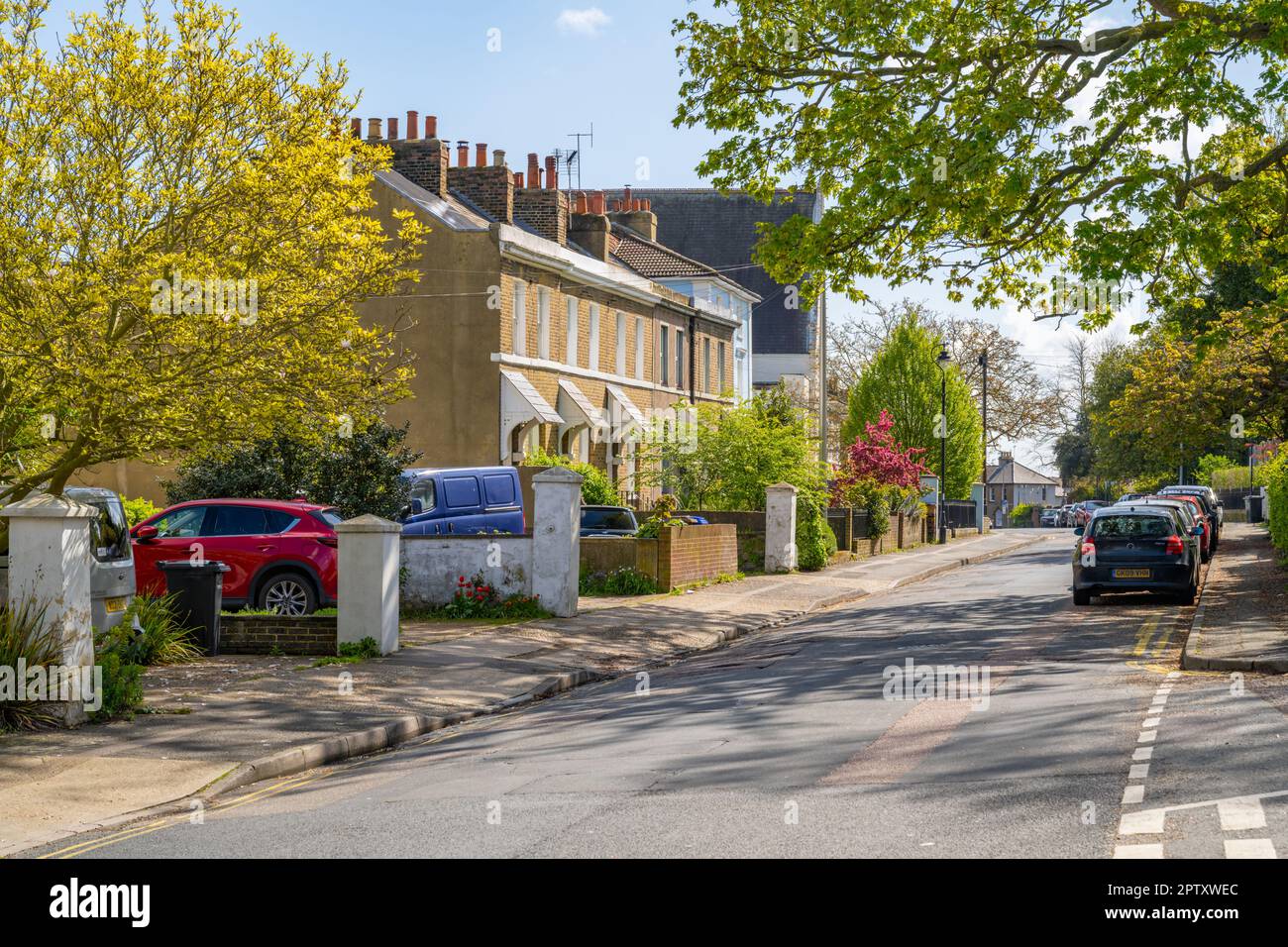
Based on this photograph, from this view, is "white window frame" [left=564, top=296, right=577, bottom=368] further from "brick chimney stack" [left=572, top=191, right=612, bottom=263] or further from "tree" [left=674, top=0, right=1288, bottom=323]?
"tree" [left=674, top=0, right=1288, bottom=323]

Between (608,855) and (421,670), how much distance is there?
28.5 feet

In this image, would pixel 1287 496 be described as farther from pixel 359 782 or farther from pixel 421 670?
pixel 359 782

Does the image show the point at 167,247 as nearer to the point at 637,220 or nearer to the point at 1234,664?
the point at 1234,664

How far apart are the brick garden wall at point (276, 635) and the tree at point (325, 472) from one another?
6.03m

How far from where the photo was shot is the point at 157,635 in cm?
1544

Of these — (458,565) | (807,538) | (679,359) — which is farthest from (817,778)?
(679,359)

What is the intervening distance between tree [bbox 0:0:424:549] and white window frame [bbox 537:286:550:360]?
21.4 meters

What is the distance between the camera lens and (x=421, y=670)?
50.0ft

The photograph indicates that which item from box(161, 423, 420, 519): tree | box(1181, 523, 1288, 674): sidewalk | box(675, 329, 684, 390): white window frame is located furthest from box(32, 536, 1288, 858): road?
box(675, 329, 684, 390): white window frame

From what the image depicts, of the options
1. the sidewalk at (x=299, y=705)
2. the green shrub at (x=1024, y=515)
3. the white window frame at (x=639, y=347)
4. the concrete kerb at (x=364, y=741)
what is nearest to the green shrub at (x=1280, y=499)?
the sidewalk at (x=299, y=705)

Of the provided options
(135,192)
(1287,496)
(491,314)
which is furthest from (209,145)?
(1287,496)

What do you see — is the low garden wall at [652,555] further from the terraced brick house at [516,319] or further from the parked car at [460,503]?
the terraced brick house at [516,319]

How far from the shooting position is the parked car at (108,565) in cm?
1467

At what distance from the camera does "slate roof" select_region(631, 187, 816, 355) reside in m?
72.4
